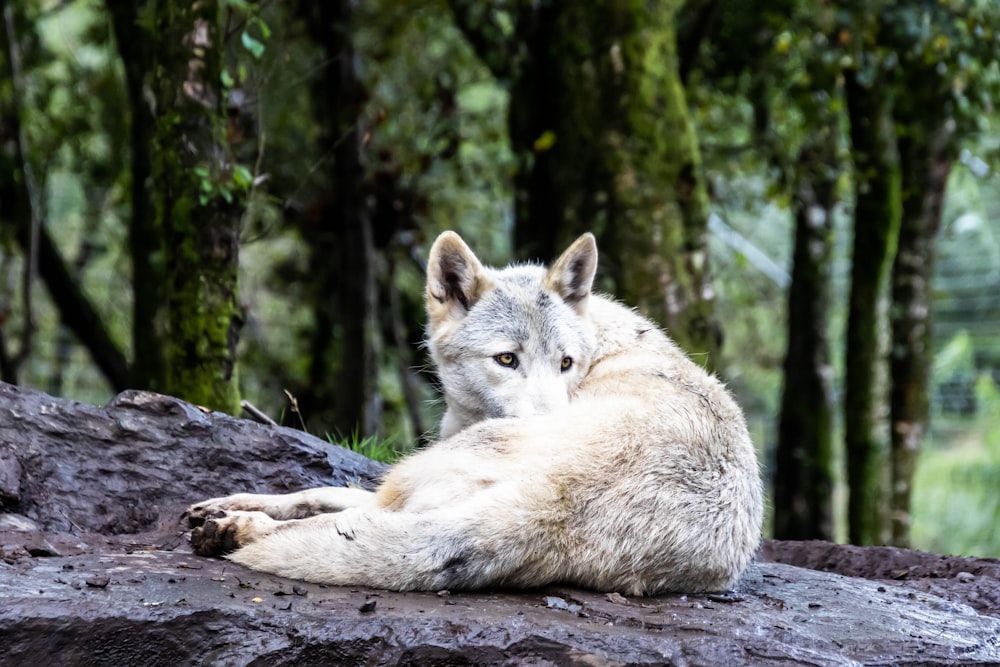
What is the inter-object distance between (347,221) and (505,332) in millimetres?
5417

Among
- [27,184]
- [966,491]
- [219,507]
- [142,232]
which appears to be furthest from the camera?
[966,491]

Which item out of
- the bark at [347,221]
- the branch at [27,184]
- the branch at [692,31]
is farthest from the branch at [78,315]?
the branch at [692,31]

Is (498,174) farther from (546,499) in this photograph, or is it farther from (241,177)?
(546,499)


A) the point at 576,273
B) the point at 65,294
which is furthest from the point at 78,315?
the point at 576,273

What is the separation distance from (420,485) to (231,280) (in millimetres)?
2511

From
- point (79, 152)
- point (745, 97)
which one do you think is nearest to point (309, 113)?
point (79, 152)

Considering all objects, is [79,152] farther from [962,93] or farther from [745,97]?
[962,93]

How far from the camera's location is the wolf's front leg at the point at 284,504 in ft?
13.9

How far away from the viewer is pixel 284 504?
14.3 ft

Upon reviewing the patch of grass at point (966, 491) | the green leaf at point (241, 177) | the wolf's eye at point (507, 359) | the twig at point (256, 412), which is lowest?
the patch of grass at point (966, 491)

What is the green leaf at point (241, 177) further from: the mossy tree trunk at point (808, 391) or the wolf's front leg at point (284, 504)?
the mossy tree trunk at point (808, 391)

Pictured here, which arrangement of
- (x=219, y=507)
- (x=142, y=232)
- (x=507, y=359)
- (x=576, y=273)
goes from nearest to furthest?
(x=219, y=507)
(x=507, y=359)
(x=576, y=273)
(x=142, y=232)

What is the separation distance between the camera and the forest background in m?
6.07

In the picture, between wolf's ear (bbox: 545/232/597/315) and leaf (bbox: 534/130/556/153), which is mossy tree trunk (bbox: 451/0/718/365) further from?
wolf's ear (bbox: 545/232/597/315)
